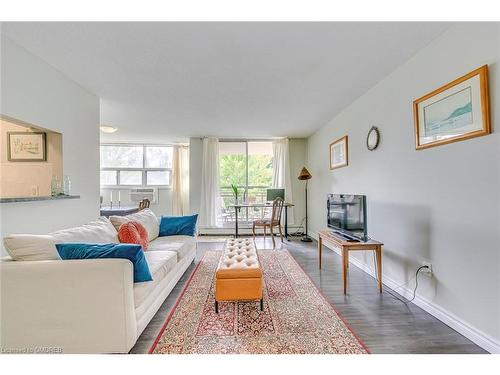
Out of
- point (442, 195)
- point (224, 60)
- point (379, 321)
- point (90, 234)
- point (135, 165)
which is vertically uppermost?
point (224, 60)

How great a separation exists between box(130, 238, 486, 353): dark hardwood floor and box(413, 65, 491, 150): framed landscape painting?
1449 mm

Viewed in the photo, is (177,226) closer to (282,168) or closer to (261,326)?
(261,326)

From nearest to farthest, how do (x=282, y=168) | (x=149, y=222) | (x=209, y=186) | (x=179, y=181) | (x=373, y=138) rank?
1. (x=373, y=138)
2. (x=149, y=222)
3. (x=209, y=186)
4. (x=282, y=168)
5. (x=179, y=181)

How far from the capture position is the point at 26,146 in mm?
2838

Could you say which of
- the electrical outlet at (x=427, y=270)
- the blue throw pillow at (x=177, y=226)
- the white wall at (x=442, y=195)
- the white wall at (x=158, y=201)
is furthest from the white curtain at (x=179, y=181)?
the electrical outlet at (x=427, y=270)

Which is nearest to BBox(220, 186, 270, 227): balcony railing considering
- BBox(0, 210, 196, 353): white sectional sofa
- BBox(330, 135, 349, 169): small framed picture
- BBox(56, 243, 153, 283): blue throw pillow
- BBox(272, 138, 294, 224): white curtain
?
BBox(272, 138, 294, 224): white curtain

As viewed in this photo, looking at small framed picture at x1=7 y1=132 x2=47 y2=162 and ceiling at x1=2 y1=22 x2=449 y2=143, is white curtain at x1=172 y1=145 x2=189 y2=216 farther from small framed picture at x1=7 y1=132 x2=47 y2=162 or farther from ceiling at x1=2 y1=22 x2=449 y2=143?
small framed picture at x1=7 y1=132 x2=47 y2=162

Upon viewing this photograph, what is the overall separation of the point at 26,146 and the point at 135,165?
415cm

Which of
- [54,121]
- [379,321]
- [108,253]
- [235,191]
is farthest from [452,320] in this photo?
[235,191]

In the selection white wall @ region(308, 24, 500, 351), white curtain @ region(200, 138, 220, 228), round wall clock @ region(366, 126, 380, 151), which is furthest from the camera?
white curtain @ region(200, 138, 220, 228)

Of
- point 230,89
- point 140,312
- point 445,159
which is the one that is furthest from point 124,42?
point 445,159

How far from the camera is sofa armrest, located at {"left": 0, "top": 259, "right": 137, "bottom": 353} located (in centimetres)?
157

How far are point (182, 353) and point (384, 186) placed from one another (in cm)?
260
